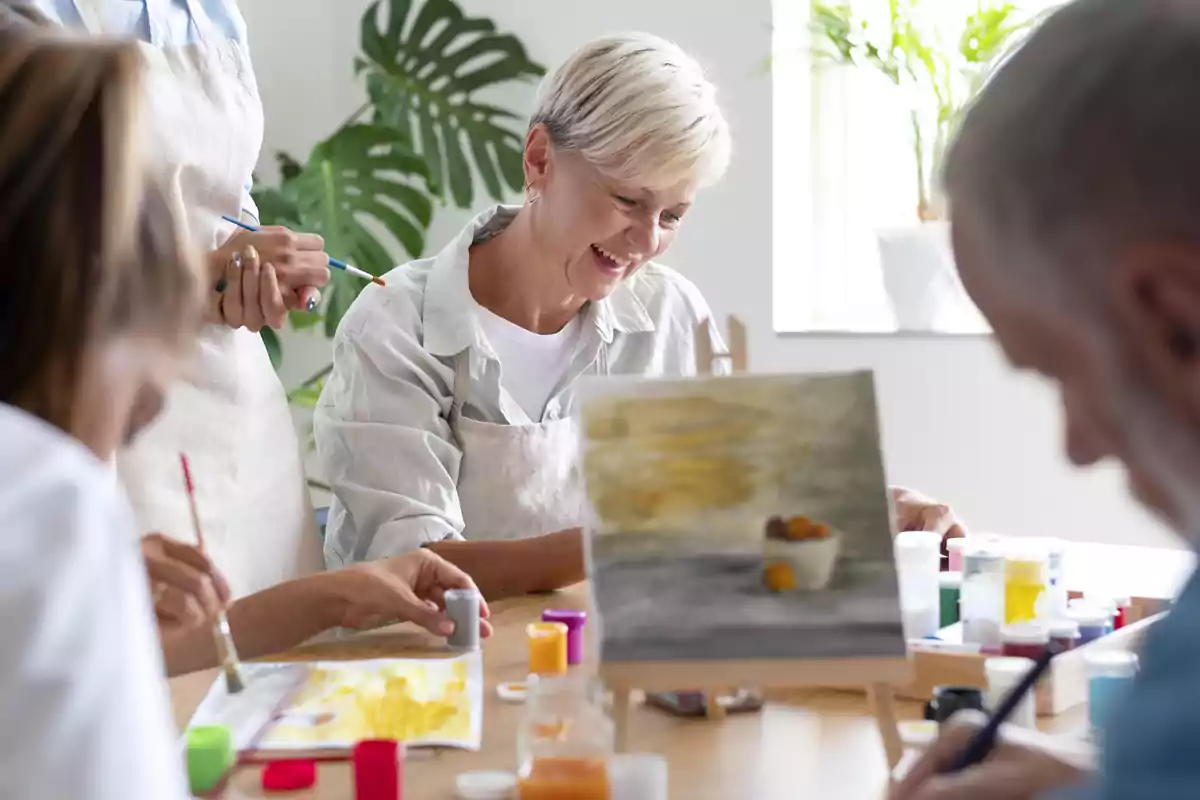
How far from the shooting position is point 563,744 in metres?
1.23

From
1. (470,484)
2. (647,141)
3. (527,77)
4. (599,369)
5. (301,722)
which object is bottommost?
(301,722)

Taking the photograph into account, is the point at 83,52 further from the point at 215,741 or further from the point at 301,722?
the point at 301,722

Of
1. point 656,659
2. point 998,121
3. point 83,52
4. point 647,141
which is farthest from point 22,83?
point 647,141

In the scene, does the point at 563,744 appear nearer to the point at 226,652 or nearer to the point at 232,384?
the point at 226,652

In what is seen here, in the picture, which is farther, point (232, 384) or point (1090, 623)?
point (232, 384)

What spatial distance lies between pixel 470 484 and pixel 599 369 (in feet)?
1.01

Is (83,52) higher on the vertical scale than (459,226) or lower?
lower

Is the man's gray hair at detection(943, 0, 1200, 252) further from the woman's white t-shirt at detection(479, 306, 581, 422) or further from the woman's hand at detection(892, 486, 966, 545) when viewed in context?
the woman's white t-shirt at detection(479, 306, 581, 422)

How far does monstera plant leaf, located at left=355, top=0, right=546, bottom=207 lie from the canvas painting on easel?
2.40 meters

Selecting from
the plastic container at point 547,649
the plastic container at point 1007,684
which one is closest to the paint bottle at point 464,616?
the plastic container at point 547,649

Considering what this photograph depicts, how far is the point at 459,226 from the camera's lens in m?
3.88

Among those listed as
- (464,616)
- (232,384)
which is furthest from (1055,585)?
(232,384)

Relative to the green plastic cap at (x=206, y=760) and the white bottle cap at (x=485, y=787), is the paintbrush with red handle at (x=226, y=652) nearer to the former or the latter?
the green plastic cap at (x=206, y=760)

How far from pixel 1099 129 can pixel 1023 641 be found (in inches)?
36.9
